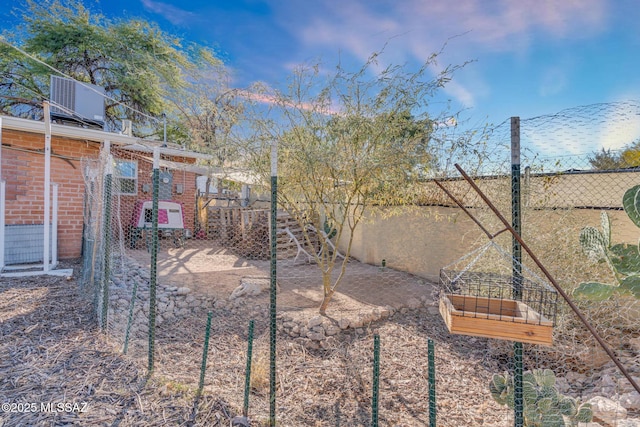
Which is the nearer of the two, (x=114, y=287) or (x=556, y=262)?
(x=556, y=262)

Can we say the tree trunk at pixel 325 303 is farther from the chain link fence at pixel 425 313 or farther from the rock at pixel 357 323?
the rock at pixel 357 323

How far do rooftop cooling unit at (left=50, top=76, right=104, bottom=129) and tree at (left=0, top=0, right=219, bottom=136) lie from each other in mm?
2836

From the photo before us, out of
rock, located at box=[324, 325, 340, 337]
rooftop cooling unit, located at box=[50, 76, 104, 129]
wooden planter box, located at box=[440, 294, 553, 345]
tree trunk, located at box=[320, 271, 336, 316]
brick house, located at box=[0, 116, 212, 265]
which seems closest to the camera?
wooden planter box, located at box=[440, 294, 553, 345]

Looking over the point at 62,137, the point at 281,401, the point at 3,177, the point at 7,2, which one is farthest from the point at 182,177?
the point at 7,2

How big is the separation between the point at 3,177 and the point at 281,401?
22.5ft

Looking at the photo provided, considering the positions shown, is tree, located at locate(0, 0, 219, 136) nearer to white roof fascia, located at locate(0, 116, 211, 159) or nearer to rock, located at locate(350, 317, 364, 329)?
white roof fascia, located at locate(0, 116, 211, 159)

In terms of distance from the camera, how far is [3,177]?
243 inches

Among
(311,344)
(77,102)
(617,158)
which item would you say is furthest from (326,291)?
(77,102)

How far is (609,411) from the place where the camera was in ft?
8.52

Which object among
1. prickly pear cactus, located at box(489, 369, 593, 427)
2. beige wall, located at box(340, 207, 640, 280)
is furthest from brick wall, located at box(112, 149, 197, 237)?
prickly pear cactus, located at box(489, 369, 593, 427)

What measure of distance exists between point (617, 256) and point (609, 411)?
1.28 meters

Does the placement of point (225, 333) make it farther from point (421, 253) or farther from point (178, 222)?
point (178, 222)

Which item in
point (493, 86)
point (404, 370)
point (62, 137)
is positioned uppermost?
point (493, 86)

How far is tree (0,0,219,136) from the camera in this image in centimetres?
1088
